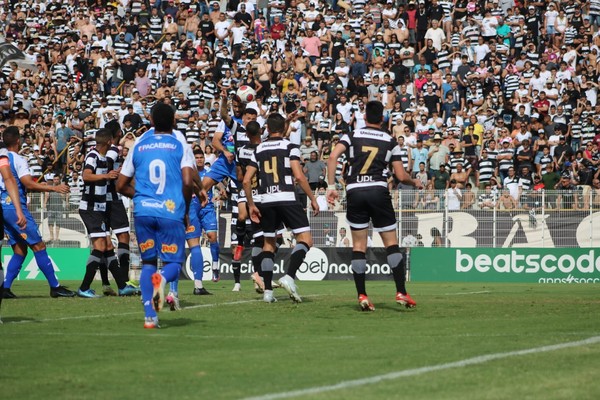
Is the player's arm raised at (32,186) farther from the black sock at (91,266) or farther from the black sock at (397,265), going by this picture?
the black sock at (397,265)

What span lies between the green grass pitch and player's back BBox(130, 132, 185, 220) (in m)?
1.29

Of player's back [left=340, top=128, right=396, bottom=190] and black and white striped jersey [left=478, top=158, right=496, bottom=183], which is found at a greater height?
black and white striped jersey [left=478, top=158, right=496, bottom=183]

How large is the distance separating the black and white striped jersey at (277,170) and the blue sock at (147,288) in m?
3.83

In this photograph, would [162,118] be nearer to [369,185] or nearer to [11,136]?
[369,185]

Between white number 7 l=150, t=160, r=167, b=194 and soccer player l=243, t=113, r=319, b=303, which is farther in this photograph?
soccer player l=243, t=113, r=319, b=303

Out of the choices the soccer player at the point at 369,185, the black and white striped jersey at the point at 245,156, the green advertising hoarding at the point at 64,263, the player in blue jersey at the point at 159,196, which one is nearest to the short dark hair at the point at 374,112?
the soccer player at the point at 369,185

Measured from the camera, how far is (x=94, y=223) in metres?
16.8

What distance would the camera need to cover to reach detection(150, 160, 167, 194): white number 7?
11320mm

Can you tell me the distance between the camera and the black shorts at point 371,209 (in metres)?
13.6

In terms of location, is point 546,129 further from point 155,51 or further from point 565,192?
point 155,51

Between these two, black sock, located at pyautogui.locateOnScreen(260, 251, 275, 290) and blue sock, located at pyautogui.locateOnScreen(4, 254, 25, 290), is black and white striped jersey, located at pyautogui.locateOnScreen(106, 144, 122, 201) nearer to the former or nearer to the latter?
blue sock, located at pyautogui.locateOnScreen(4, 254, 25, 290)

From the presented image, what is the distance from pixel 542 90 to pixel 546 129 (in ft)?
5.49

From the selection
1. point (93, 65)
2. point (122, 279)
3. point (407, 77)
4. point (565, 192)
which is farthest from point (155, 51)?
point (122, 279)

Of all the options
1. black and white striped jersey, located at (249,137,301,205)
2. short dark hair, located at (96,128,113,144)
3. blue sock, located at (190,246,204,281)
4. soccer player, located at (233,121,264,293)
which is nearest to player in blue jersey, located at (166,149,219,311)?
blue sock, located at (190,246,204,281)
